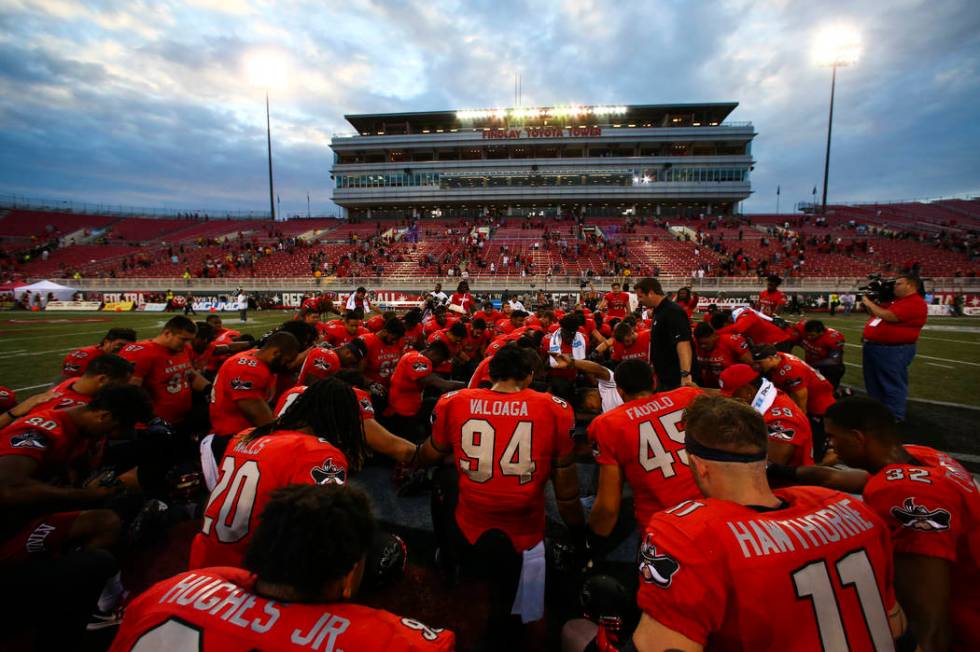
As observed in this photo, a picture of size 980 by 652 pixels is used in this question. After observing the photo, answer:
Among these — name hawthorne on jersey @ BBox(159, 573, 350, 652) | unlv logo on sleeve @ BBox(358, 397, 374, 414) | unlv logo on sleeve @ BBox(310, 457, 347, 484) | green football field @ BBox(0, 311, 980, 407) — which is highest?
name hawthorne on jersey @ BBox(159, 573, 350, 652)

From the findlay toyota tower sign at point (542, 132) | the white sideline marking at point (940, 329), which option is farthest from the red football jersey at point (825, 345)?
the findlay toyota tower sign at point (542, 132)

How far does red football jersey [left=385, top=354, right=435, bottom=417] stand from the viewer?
213 inches

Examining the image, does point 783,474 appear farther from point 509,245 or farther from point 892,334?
point 509,245

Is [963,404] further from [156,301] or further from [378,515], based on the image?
[156,301]

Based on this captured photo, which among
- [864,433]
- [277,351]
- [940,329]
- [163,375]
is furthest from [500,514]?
[940,329]

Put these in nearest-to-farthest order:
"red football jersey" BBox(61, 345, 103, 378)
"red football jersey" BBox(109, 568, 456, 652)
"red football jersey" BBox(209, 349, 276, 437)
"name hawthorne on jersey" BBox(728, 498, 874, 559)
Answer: "red football jersey" BBox(109, 568, 456, 652)
"name hawthorne on jersey" BBox(728, 498, 874, 559)
"red football jersey" BBox(209, 349, 276, 437)
"red football jersey" BBox(61, 345, 103, 378)

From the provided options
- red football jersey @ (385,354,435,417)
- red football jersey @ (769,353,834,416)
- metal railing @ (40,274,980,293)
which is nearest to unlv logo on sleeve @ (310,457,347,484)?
red football jersey @ (385,354,435,417)

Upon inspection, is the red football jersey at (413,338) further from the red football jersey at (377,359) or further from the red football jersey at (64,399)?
the red football jersey at (64,399)

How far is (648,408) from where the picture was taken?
284 centimetres

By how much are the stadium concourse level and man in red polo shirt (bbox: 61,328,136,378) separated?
2751 centimetres

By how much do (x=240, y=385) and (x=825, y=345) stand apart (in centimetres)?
891

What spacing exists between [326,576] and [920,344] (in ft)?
66.2

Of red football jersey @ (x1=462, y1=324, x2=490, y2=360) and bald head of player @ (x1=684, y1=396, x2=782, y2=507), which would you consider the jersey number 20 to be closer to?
bald head of player @ (x1=684, y1=396, x2=782, y2=507)

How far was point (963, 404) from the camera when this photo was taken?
25.1 ft
